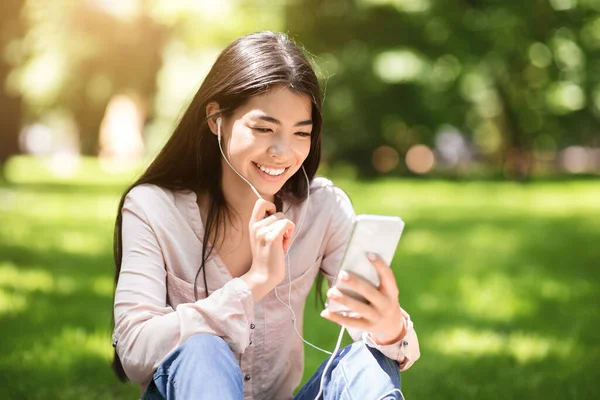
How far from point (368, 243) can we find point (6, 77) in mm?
13702

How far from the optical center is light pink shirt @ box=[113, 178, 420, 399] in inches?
79.7

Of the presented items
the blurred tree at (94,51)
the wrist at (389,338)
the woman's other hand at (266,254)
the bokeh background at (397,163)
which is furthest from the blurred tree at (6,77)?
the wrist at (389,338)

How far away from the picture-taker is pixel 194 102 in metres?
2.41

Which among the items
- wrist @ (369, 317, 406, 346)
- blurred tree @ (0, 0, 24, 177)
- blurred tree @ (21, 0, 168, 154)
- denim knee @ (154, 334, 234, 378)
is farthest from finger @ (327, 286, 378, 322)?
blurred tree @ (21, 0, 168, 154)

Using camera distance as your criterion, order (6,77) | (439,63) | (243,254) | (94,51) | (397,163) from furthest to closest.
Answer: (94,51) → (397,163) → (439,63) → (6,77) → (243,254)

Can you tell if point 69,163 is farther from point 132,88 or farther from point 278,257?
point 278,257

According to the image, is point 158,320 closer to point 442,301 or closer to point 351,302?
point 351,302

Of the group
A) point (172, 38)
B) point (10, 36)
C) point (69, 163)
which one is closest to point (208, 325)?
point (10, 36)

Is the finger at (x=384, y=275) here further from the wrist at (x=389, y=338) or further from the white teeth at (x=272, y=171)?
the white teeth at (x=272, y=171)

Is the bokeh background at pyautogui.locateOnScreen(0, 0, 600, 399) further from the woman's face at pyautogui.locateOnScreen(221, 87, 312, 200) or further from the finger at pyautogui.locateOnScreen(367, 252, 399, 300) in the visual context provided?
the finger at pyautogui.locateOnScreen(367, 252, 399, 300)

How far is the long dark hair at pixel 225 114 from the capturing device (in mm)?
2266

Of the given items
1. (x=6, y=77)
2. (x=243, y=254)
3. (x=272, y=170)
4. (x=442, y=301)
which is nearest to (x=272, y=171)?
(x=272, y=170)

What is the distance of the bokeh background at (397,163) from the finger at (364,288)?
96cm

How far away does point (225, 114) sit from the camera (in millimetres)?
2338
